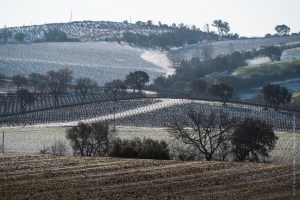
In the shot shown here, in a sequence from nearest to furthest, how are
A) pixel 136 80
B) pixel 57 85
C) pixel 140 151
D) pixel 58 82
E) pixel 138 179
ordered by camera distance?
pixel 138 179
pixel 140 151
pixel 57 85
pixel 136 80
pixel 58 82

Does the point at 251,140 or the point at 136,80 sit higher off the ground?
the point at 136,80

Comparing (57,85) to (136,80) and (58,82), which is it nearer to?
(58,82)

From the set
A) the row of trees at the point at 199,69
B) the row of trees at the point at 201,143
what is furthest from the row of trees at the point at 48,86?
the row of trees at the point at 201,143

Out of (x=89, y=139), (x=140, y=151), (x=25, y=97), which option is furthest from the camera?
(x=25, y=97)

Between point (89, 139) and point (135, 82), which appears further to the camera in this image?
point (135, 82)

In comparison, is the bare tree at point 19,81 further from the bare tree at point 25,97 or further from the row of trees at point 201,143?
the row of trees at point 201,143

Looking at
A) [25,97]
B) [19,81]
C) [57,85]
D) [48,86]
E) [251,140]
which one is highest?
[19,81]

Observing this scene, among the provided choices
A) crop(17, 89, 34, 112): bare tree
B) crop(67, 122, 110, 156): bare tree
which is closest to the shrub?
crop(67, 122, 110, 156): bare tree

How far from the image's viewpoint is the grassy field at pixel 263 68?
168 m

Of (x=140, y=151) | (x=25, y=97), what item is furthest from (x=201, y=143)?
(x=25, y=97)

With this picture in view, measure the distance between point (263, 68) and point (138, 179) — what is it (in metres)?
146

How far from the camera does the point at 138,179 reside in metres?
31.4

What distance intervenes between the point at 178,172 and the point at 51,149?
115ft

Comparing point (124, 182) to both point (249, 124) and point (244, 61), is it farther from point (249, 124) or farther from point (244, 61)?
point (244, 61)
